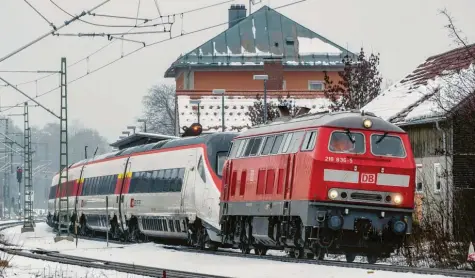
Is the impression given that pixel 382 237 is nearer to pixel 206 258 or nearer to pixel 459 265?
pixel 459 265

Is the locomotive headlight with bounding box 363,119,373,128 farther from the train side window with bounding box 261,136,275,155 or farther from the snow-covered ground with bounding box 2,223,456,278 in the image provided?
the snow-covered ground with bounding box 2,223,456,278

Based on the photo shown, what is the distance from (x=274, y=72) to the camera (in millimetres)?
83438

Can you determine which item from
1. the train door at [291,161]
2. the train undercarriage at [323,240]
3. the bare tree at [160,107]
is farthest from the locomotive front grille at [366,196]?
the bare tree at [160,107]

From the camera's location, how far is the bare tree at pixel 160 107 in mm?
128500

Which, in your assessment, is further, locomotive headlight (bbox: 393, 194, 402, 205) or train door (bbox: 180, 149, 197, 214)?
train door (bbox: 180, 149, 197, 214)

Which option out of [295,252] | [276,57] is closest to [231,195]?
[295,252]

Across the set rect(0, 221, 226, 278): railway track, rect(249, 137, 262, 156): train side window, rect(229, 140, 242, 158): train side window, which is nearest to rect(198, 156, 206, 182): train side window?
rect(229, 140, 242, 158): train side window

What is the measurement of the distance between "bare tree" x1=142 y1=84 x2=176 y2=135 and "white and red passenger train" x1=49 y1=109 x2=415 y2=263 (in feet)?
311

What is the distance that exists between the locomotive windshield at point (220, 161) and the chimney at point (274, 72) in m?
50.5

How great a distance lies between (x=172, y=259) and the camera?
27984mm

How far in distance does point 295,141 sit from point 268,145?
1.75m

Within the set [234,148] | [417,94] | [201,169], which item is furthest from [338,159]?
[417,94]

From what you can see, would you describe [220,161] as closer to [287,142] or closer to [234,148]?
[234,148]

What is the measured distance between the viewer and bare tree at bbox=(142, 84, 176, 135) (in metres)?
128
